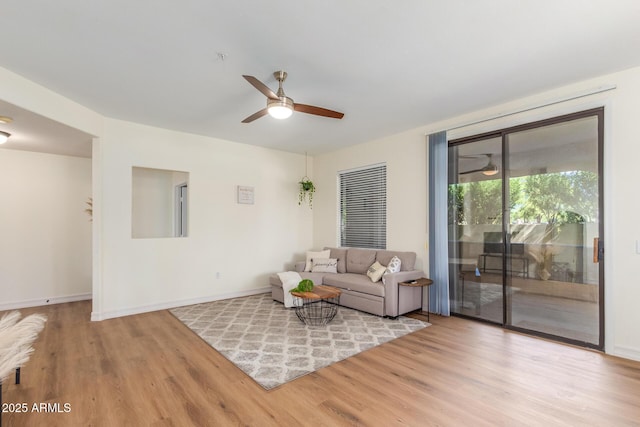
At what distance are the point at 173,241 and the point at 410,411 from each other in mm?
4253

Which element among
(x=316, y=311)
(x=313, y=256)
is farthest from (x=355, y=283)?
(x=313, y=256)

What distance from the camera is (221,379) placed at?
266 cm

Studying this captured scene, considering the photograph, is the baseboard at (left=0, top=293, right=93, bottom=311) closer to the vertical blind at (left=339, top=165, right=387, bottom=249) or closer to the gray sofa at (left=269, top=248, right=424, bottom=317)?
the gray sofa at (left=269, top=248, right=424, bottom=317)

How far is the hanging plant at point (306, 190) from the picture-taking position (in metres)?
6.59

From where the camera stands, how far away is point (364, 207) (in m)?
5.90

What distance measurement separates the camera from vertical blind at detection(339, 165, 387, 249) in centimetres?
555

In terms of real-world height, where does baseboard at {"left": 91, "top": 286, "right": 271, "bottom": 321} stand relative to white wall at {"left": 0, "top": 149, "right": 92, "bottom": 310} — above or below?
below

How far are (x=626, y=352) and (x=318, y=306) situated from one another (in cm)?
359

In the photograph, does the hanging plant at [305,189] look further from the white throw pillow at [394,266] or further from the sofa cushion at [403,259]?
the white throw pillow at [394,266]

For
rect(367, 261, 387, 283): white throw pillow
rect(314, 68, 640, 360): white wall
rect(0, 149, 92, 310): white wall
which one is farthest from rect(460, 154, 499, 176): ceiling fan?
rect(0, 149, 92, 310): white wall

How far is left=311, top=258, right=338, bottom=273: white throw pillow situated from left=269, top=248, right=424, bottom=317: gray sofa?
11 cm

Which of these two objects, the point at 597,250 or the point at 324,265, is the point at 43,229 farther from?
the point at 597,250

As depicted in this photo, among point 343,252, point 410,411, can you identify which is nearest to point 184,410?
point 410,411

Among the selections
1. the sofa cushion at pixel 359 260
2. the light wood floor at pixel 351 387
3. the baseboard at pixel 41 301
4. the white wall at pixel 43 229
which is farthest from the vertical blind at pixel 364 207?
the baseboard at pixel 41 301
